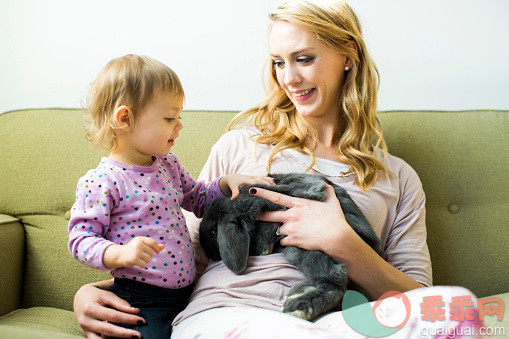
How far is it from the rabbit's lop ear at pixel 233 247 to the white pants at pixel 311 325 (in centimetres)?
12

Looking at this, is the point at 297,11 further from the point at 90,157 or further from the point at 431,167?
the point at 90,157

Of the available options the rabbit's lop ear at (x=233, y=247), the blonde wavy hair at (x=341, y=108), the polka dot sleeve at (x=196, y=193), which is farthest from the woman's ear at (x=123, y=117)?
the blonde wavy hair at (x=341, y=108)

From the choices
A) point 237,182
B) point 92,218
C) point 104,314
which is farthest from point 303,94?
point 104,314

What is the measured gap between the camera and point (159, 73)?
119cm

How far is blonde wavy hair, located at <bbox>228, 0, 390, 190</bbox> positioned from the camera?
149 cm

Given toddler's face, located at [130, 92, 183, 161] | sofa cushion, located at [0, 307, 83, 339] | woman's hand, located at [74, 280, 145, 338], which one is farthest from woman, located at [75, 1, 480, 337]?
toddler's face, located at [130, 92, 183, 161]

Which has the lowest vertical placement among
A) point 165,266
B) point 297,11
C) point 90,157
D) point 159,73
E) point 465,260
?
point 465,260

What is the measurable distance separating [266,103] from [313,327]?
97 centimetres

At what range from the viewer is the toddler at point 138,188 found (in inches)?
45.0

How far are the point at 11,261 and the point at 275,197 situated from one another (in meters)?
0.92

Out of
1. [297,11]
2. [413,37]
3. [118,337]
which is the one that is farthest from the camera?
[413,37]

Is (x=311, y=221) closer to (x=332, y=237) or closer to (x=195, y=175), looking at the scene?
(x=332, y=237)

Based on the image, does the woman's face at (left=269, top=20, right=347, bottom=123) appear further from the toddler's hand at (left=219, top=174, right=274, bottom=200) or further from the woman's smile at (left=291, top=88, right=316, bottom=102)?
the toddler's hand at (left=219, top=174, right=274, bottom=200)

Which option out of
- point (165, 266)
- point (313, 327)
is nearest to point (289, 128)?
point (165, 266)
